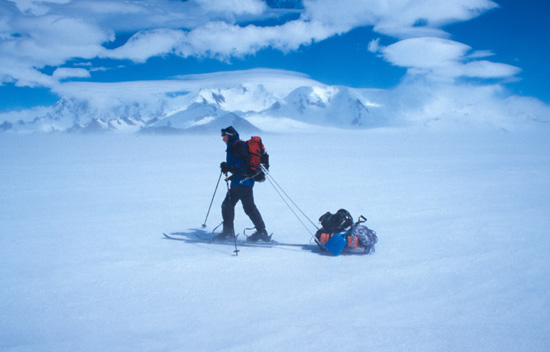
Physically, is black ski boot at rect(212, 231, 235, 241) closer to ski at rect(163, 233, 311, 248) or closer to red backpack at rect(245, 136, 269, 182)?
ski at rect(163, 233, 311, 248)

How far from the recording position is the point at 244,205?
18.5 feet

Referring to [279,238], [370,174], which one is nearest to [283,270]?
[279,238]

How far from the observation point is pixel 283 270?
4625 millimetres

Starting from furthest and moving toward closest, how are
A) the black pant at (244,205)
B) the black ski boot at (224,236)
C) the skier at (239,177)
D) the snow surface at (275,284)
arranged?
the black ski boot at (224,236) → the black pant at (244,205) → the skier at (239,177) → the snow surface at (275,284)

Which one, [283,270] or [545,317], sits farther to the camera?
[283,270]

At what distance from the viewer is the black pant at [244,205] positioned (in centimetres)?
556

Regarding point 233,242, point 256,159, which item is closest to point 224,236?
point 233,242

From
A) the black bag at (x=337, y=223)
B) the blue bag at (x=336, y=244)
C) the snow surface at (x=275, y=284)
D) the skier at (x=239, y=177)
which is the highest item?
the skier at (x=239, y=177)

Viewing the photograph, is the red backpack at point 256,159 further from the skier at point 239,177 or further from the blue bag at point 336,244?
the blue bag at point 336,244

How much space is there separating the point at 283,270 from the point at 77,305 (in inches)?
94.0

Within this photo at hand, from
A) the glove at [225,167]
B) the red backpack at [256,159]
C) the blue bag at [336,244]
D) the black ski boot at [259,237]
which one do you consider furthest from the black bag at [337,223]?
the glove at [225,167]

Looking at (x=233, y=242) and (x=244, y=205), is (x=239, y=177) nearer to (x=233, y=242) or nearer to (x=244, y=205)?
(x=244, y=205)

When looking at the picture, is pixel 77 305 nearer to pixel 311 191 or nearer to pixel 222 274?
pixel 222 274

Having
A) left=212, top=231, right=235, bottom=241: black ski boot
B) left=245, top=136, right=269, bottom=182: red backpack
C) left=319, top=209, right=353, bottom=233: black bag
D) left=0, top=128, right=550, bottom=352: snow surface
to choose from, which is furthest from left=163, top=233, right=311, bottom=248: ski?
left=245, top=136, right=269, bottom=182: red backpack
